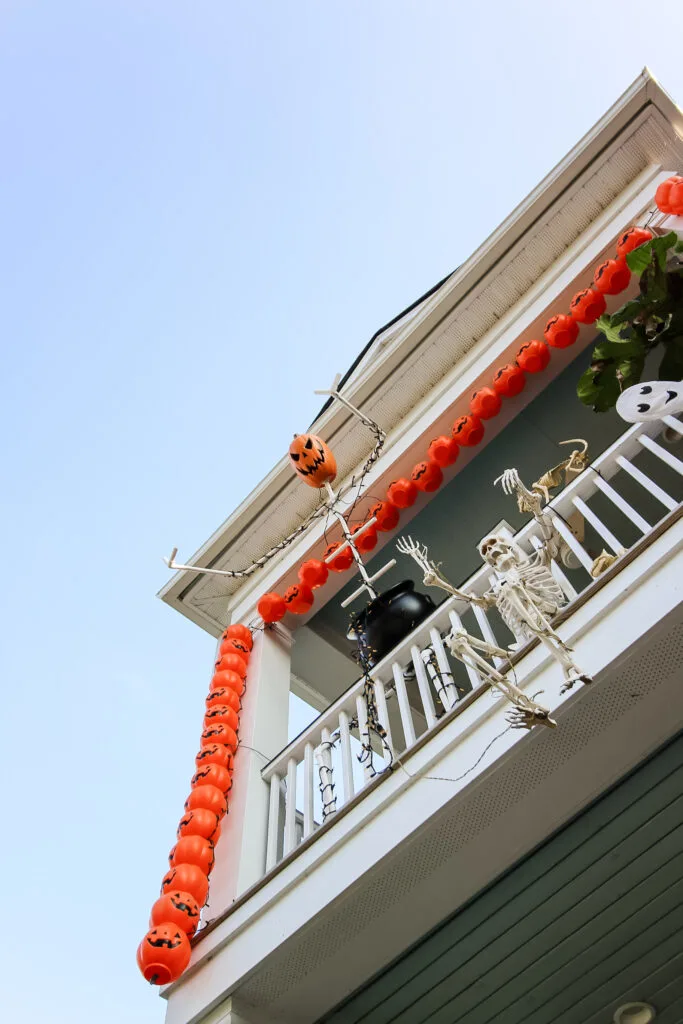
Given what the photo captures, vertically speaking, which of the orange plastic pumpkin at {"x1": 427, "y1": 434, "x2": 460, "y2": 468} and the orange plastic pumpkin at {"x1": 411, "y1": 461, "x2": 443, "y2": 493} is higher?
the orange plastic pumpkin at {"x1": 427, "y1": 434, "x2": 460, "y2": 468}

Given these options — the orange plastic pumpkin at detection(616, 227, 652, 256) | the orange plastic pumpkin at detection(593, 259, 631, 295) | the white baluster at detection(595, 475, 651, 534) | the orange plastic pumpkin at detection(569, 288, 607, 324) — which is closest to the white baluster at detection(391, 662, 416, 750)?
the white baluster at detection(595, 475, 651, 534)

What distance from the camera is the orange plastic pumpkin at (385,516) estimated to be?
19.9 feet

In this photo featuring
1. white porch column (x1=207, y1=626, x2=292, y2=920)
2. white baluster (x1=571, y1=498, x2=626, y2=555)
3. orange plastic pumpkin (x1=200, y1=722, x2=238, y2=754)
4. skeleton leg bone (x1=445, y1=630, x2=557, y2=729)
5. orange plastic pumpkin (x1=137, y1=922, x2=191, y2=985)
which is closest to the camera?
skeleton leg bone (x1=445, y1=630, x2=557, y2=729)

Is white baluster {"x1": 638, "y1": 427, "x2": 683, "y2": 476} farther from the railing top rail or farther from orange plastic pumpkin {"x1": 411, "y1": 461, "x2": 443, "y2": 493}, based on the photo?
orange plastic pumpkin {"x1": 411, "y1": 461, "x2": 443, "y2": 493}

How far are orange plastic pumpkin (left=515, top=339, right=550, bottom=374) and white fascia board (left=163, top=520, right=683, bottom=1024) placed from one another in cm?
274

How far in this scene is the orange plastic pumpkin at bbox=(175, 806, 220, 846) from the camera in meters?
4.42

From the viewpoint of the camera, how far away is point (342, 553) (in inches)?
234

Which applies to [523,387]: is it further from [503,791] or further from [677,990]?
[677,990]

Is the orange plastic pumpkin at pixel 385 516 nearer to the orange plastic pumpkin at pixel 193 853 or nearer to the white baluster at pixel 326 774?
the white baluster at pixel 326 774

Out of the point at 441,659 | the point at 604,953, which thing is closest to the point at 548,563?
the point at 441,659

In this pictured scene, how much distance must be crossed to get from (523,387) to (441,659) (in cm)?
251

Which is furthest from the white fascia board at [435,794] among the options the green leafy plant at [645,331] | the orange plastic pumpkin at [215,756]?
the green leafy plant at [645,331]

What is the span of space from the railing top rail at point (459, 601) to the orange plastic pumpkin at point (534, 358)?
1571 mm

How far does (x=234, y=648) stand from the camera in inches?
230
